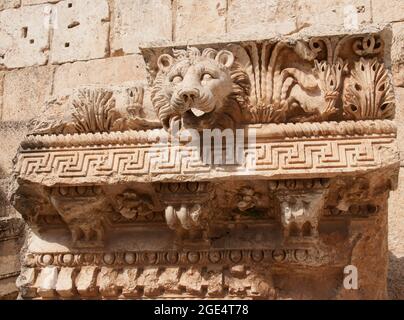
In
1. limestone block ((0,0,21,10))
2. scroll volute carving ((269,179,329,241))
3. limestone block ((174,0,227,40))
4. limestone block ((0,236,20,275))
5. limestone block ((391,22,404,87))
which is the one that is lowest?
scroll volute carving ((269,179,329,241))

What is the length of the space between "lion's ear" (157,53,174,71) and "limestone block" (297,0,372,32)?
1561 millimetres

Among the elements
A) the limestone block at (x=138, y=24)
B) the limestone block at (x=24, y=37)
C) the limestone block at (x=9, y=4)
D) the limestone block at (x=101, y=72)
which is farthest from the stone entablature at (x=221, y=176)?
the limestone block at (x=9, y=4)

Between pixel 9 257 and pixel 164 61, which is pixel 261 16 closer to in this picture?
pixel 164 61

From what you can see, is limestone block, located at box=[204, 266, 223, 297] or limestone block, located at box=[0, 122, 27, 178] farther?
limestone block, located at box=[0, 122, 27, 178]

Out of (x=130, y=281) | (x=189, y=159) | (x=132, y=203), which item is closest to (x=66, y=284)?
(x=130, y=281)

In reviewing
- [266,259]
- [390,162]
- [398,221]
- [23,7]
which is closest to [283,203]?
[266,259]

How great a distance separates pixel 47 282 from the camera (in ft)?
8.20

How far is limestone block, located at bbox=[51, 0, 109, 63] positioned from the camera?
4.01m

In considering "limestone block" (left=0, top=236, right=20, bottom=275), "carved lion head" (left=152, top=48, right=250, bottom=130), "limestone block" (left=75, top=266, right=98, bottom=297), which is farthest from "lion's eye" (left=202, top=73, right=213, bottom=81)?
"limestone block" (left=0, top=236, right=20, bottom=275)

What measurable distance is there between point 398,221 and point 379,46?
51.4 inches

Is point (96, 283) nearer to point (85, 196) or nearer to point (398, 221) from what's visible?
point (85, 196)

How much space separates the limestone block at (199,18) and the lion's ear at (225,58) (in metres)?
1.51

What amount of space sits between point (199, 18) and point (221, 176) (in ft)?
Result: 6.46

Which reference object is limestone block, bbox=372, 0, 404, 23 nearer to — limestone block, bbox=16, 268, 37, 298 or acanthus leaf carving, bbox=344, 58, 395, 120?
acanthus leaf carving, bbox=344, 58, 395, 120
